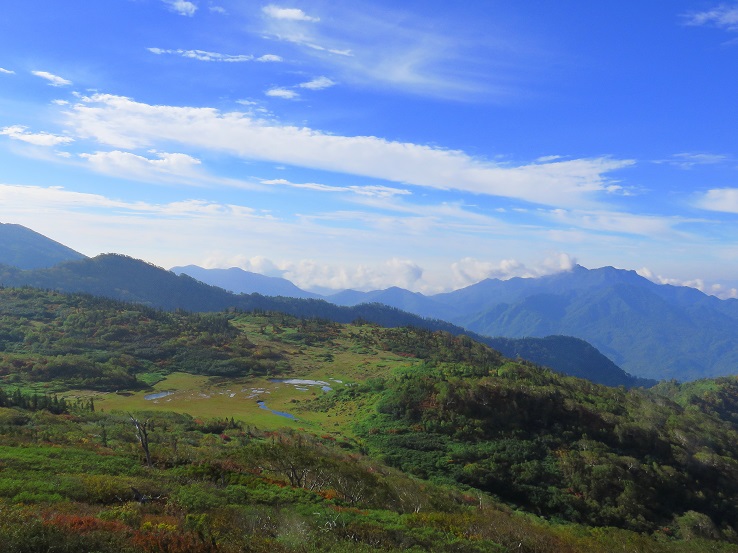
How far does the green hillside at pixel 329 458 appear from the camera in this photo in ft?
58.7

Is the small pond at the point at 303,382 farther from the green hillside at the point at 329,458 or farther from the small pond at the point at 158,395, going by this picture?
the small pond at the point at 158,395

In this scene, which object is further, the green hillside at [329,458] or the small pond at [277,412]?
the small pond at [277,412]

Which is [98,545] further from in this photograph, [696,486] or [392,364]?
[392,364]

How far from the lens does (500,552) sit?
1842 cm

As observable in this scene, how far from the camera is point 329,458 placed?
31375 mm

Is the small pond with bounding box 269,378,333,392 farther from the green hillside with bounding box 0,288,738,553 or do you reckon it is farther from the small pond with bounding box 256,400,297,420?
the small pond with bounding box 256,400,297,420

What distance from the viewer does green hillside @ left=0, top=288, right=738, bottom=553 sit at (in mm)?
17891

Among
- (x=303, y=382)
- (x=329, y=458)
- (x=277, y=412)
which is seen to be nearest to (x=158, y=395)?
(x=303, y=382)

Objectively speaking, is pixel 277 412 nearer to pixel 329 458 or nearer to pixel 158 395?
pixel 158 395

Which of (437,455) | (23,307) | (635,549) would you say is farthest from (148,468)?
(23,307)

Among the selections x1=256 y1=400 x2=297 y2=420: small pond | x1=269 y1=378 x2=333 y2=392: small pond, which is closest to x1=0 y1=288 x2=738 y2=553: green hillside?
x1=256 y1=400 x2=297 y2=420: small pond

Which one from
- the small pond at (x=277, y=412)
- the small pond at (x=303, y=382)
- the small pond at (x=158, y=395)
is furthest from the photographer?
the small pond at (x=303, y=382)

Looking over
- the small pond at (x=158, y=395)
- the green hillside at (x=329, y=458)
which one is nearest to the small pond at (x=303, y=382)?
the green hillside at (x=329, y=458)

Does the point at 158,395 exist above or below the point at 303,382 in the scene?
below
